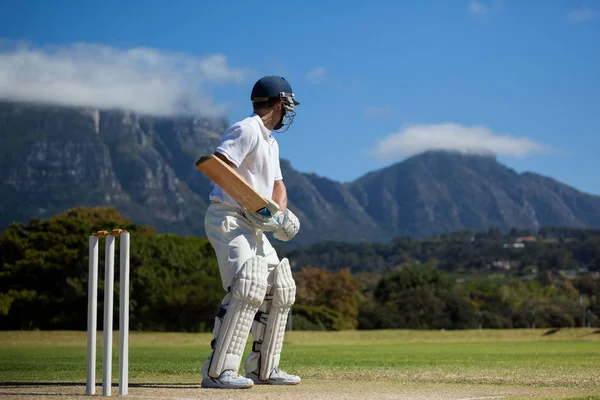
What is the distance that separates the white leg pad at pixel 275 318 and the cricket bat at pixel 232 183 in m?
0.73

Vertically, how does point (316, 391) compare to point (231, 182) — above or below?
below

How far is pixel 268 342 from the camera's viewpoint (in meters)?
9.51

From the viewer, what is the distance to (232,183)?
8.98 m

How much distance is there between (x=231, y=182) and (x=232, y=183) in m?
0.01

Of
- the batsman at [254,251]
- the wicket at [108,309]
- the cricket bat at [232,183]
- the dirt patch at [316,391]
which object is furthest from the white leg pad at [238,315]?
the wicket at [108,309]

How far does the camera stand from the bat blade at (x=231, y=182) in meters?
8.84

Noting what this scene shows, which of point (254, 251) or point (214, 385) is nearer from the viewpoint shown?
point (214, 385)

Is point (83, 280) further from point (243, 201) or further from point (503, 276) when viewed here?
point (503, 276)

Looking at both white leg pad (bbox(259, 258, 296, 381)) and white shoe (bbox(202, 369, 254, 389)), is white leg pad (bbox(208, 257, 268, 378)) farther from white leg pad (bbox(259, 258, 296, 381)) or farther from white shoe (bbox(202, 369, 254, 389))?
white leg pad (bbox(259, 258, 296, 381))

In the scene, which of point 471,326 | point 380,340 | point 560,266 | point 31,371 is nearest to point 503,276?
point 560,266

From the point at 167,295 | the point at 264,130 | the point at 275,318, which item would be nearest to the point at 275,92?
the point at 264,130

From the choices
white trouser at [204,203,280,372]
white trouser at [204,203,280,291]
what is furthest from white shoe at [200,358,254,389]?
white trouser at [204,203,280,291]

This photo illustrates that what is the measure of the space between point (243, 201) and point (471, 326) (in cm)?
6175

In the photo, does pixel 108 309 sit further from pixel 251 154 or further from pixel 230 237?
pixel 251 154
